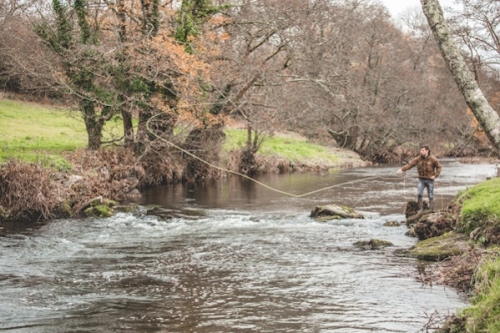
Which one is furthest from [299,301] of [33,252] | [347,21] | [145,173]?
[347,21]

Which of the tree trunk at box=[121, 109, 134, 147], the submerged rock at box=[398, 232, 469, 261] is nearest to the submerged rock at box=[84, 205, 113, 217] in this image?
the tree trunk at box=[121, 109, 134, 147]

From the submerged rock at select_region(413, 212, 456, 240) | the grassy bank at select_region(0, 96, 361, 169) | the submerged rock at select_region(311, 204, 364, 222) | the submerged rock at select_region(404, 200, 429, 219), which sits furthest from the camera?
the grassy bank at select_region(0, 96, 361, 169)

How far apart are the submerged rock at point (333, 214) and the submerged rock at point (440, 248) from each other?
15.8 feet

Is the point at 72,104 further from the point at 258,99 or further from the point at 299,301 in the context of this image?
the point at 299,301

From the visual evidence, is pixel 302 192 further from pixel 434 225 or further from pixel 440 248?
pixel 440 248

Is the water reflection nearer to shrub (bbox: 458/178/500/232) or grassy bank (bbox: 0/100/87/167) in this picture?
grassy bank (bbox: 0/100/87/167)

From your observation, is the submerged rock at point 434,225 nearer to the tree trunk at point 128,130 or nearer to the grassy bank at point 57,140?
the grassy bank at point 57,140

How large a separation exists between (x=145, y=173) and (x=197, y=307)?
16087mm

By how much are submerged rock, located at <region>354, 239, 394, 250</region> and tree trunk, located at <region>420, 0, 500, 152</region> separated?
8011 millimetres

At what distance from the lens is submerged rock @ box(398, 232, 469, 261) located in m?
10.6

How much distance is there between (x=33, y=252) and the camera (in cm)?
1176

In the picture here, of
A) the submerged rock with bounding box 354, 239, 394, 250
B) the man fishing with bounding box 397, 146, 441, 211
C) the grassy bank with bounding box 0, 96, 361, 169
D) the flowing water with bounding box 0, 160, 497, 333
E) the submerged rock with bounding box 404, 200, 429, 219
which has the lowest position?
the flowing water with bounding box 0, 160, 497, 333

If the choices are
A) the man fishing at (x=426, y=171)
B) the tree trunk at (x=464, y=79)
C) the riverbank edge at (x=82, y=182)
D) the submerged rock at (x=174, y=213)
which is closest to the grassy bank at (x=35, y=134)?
the riverbank edge at (x=82, y=182)

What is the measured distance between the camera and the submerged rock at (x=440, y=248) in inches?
416
